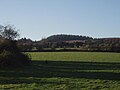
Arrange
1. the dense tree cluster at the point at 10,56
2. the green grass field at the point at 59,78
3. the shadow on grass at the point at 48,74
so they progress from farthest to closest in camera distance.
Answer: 1. the dense tree cluster at the point at 10,56
2. the shadow on grass at the point at 48,74
3. the green grass field at the point at 59,78

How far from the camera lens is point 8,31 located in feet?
238

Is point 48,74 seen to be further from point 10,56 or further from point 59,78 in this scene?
point 10,56

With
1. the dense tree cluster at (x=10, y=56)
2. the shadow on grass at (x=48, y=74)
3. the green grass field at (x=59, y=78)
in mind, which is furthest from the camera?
the dense tree cluster at (x=10, y=56)

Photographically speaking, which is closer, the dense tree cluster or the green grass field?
the green grass field

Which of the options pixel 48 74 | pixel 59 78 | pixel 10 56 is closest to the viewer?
pixel 59 78

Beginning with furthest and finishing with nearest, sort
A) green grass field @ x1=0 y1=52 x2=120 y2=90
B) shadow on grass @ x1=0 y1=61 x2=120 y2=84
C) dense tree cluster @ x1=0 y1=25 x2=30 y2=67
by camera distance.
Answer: dense tree cluster @ x1=0 y1=25 x2=30 y2=67
shadow on grass @ x1=0 y1=61 x2=120 y2=84
green grass field @ x1=0 y1=52 x2=120 y2=90

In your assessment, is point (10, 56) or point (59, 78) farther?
point (10, 56)

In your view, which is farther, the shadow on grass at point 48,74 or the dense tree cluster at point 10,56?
the dense tree cluster at point 10,56

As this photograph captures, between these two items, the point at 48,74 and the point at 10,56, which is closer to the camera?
the point at 48,74

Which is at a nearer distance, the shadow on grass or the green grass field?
the green grass field

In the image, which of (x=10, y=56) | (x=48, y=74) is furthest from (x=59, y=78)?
(x=10, y=56)

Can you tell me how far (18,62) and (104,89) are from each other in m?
23.5

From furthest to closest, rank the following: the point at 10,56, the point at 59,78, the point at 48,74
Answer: the point at 10,56, the point at 48,74, the point at 59,78

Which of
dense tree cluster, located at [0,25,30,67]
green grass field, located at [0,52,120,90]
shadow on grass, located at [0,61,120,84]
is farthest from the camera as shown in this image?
dense tree cluster, located at [0,25,30,67]
